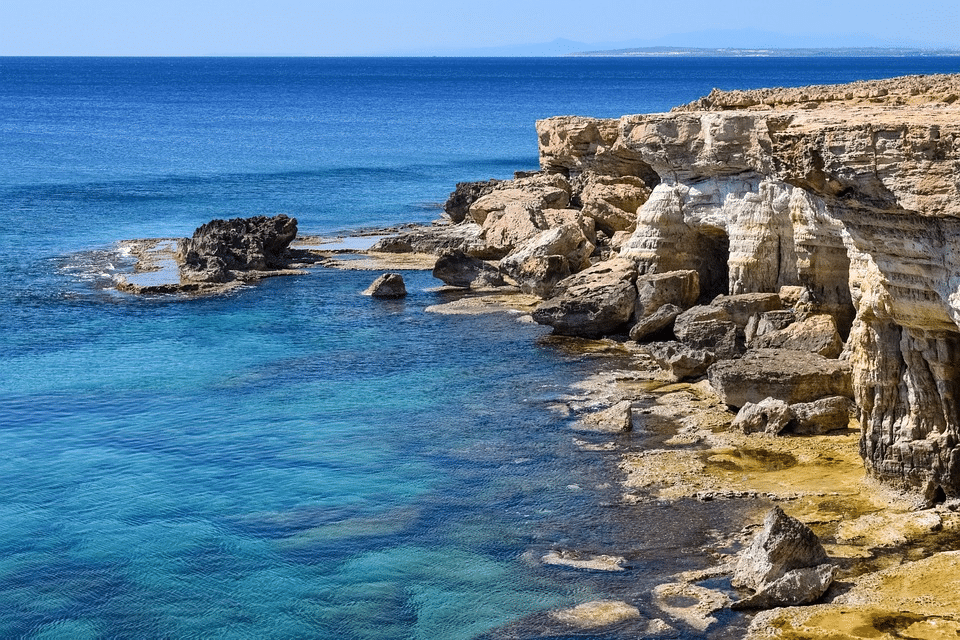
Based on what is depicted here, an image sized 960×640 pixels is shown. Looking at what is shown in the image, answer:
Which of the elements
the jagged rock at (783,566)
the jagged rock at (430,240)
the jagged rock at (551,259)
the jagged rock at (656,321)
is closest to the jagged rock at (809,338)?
the jagged rock at (656,321)

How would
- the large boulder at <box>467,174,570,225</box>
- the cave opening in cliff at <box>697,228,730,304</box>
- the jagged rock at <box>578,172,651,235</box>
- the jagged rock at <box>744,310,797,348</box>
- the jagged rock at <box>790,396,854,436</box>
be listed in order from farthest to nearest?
the large boulder at <box>467,174,570,225</box> < the jagged rock at <box>578,172,651,235</box> < the cave opening in cliff at <box>697,228,730,304</box> < the jagged rock at <box>744,310,797,348</box> < the jagged rock at <box>790,396,854,436</box>

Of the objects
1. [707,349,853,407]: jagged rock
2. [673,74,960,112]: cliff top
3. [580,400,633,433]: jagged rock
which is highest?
[673,74,960,112]: cliff top

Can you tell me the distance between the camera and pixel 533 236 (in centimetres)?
3950

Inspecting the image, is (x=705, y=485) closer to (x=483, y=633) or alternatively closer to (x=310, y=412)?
(x=483, y=633)

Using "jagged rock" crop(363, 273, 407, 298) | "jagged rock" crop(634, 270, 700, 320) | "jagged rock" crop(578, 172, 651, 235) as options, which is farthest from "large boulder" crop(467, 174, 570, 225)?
"jagged rock" crop(634, 270, 700, 320)

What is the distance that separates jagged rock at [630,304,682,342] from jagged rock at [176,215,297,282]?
17.3 metres

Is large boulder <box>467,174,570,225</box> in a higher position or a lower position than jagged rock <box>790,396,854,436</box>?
higher

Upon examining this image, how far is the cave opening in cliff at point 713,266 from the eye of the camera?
108 ft

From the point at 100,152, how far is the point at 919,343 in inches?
3148

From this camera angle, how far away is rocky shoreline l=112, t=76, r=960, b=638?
54.8ft

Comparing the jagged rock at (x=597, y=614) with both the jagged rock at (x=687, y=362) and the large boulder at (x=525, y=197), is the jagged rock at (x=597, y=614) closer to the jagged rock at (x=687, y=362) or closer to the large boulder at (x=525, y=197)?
the jagged rock at (x=687, y=362)

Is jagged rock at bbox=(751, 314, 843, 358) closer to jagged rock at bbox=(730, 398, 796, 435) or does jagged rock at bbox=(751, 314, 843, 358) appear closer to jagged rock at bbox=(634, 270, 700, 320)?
jagged rock at bbox=(730, 398, 796, 435)

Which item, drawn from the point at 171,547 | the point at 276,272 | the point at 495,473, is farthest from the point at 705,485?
the point at 276,272

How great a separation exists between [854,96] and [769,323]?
545 cm
